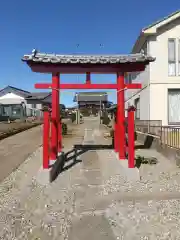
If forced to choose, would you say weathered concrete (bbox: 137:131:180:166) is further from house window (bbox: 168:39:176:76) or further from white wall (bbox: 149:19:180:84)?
house window (bbox: 168:39:176:76)

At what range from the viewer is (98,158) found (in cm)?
1034

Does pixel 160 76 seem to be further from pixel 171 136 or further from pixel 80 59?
pixel 80 59

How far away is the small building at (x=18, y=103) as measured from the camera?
4809cm

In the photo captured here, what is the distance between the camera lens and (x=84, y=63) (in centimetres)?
845

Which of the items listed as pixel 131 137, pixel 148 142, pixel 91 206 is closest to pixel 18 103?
pixel 148 142

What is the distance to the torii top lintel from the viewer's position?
830 cm

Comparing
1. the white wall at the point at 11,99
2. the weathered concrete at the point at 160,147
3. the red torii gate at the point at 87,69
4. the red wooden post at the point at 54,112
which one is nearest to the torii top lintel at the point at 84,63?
the red torii gate at the point at 87,69

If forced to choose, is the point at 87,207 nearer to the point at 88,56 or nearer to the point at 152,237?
the point at 152,237

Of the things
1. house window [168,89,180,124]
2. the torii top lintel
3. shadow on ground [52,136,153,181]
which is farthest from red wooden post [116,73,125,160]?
house window [168,89,180,124]

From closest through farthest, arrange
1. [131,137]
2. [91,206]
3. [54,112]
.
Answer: [91,206] → [131,137] → [54,112]

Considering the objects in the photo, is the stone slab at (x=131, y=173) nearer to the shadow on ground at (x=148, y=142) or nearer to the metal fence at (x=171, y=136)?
the metal fence at (x=171, y=136)

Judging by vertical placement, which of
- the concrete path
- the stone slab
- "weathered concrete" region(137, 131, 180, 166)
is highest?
"weathered concrete" region(137, 131, 180, 166)

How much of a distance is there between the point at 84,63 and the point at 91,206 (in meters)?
4.80

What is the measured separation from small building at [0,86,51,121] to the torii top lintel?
131ft
